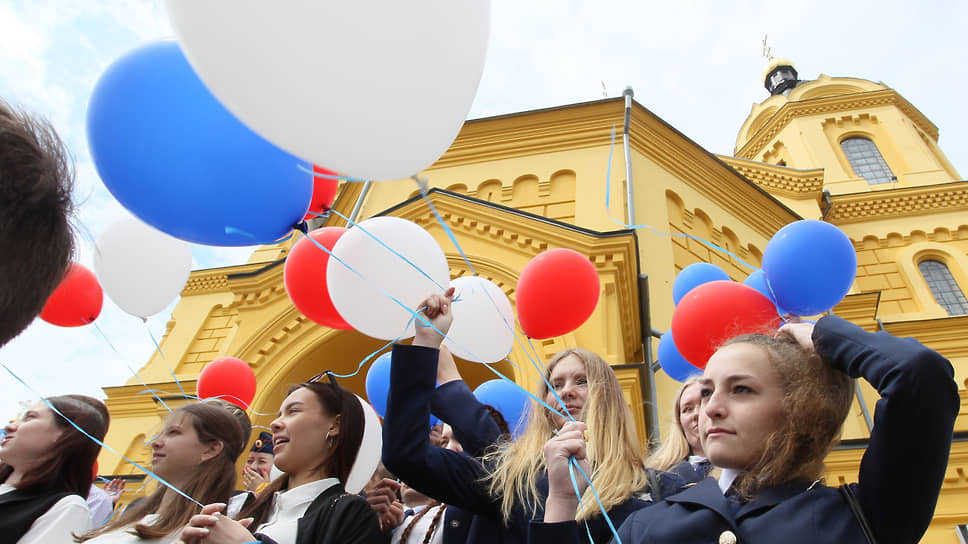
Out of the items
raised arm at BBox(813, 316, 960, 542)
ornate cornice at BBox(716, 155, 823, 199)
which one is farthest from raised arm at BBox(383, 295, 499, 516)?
ornate cornice at BBox(716, 155, 823, 199)

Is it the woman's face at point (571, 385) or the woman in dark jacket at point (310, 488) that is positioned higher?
the woman's face at point (571, 385)

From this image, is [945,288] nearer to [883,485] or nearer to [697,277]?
[697,277]

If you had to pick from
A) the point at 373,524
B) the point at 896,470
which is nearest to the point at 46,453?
the point at 373,524

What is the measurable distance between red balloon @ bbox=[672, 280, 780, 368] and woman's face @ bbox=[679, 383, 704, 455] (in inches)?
23.7

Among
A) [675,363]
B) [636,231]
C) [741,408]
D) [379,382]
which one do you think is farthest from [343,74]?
[636,231]

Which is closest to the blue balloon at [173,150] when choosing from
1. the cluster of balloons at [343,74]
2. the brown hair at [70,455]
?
the cluster of balloons at [343,74]

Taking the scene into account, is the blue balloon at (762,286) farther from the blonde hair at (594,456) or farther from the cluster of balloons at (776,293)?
the blonde hair at (594,456)

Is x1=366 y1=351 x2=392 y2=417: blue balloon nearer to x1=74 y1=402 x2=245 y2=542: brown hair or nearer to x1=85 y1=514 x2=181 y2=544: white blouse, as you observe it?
x1=74 y1=402 x2=245 y2=542: brown hair

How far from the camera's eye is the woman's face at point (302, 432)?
2.60 meters

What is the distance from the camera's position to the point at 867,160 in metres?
14.6

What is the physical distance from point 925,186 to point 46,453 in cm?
1540

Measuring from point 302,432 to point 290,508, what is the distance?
36cm

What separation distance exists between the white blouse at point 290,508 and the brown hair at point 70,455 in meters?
1.03

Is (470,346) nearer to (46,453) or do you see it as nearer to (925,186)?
(46,453)
